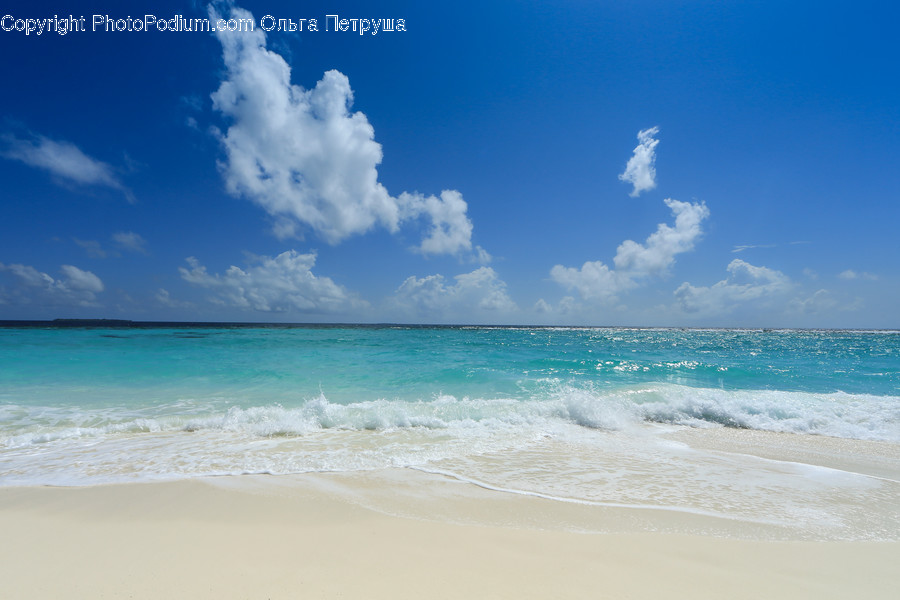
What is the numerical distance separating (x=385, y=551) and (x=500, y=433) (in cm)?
500

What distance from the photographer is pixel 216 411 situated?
374 inches

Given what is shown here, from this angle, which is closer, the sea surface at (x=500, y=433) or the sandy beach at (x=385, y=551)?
the sandy beach at (x=385, y=551)

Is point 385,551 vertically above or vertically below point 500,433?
above

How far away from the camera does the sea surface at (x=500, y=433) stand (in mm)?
5156

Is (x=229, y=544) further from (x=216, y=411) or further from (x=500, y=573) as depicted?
(x=216, y=411)

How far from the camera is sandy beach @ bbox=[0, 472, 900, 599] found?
2957mm

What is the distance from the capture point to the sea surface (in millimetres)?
5156

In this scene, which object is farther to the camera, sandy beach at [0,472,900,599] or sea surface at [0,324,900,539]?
sea surface at [0,324,900,539]

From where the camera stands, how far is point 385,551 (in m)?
3.52

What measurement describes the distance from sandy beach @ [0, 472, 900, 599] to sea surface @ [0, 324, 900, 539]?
0.61 metres

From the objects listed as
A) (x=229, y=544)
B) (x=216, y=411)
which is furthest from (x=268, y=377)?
(x=229, y=544)

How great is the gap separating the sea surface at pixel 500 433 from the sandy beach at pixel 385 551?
61 centimetres

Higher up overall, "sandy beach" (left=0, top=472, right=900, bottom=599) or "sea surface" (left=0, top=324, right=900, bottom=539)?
"sandy beach" (left=0, top=472, right=900, bottom=599)

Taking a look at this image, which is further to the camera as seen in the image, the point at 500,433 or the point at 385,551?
the point at 500,433
